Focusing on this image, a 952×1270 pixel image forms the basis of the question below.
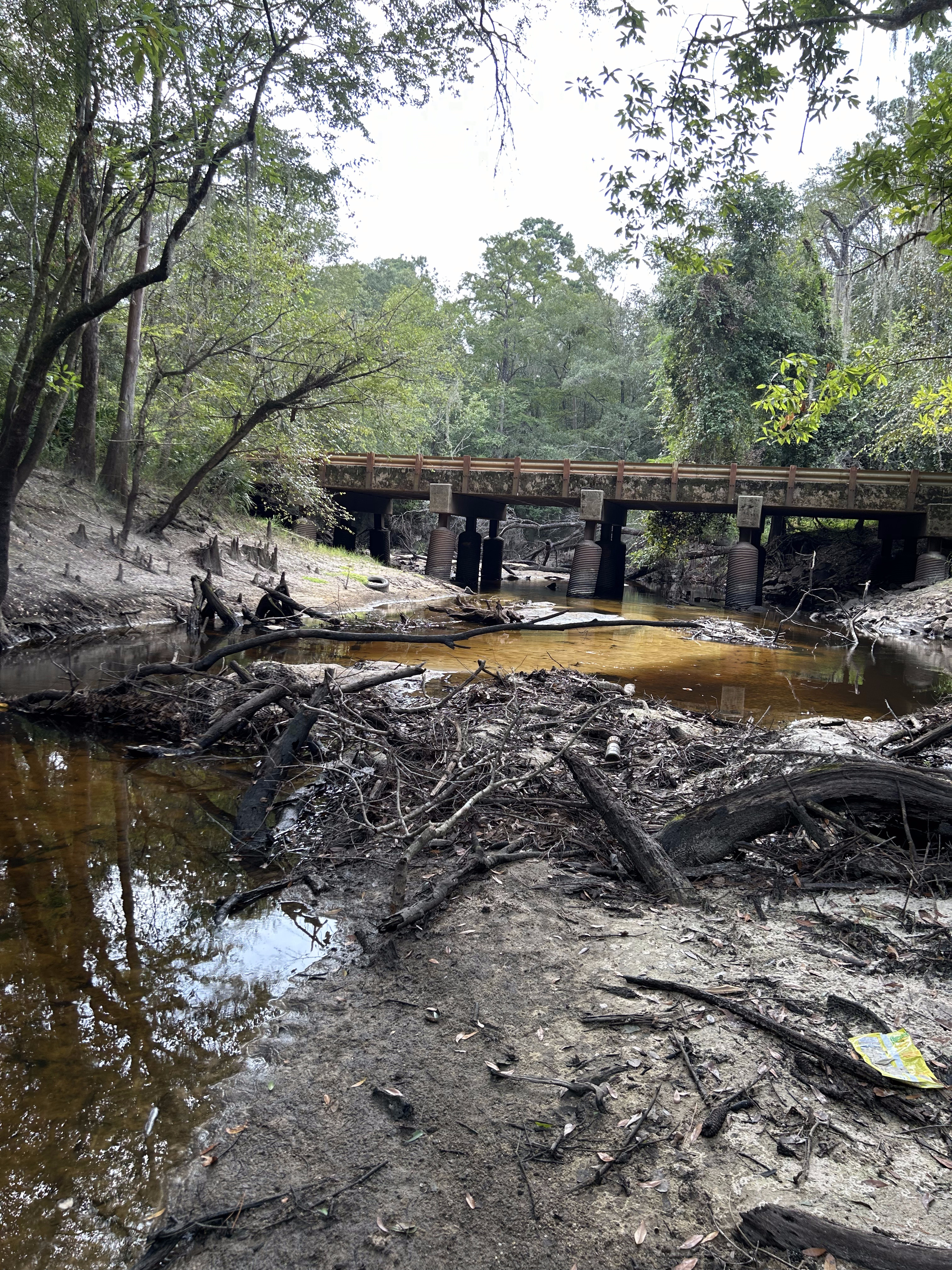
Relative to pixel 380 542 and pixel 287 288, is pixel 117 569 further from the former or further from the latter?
pixel 380 542

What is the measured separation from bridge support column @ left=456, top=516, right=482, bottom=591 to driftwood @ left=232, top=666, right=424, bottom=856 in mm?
22404

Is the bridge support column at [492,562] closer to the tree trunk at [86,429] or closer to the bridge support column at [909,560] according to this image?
the bridge support column at [909,560]

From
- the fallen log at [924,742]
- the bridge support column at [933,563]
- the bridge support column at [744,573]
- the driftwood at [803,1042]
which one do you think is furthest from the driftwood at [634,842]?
the bridge support column at [744,573]

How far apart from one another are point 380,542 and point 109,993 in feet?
90.1

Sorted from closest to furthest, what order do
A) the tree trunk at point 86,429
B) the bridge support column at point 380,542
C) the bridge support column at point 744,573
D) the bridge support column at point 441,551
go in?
the tree trunk at point 86,429 < the bridge support column at point 744,573 < the bridge support column at point 441,551 < the bridge support column at point 380,542

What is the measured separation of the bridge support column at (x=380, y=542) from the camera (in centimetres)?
2978

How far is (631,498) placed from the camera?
86.6 ft

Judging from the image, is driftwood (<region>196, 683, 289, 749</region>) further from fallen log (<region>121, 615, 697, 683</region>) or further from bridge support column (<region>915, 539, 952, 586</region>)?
bridge support column (<region>915, 539, 952, 586</region>)

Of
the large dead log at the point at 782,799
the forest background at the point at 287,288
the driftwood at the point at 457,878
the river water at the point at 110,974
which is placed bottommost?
the river water at the point at 110,974

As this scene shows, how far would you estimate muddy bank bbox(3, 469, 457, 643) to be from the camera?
1179 cm

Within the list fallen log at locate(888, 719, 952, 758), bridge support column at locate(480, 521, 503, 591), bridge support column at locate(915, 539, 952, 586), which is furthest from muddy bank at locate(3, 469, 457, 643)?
bridge support column at locate(915, 539, 952, 586)

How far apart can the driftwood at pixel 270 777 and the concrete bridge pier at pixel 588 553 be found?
20.8 m

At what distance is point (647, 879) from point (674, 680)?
8109 millimetres

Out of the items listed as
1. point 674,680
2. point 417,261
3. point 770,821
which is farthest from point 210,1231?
point 417,261
